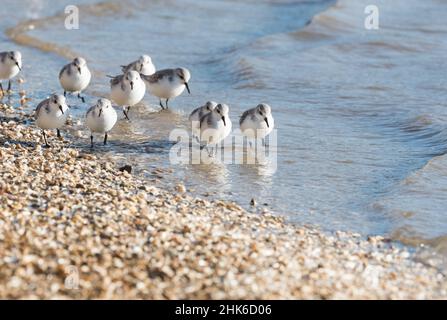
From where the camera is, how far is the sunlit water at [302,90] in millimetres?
8297

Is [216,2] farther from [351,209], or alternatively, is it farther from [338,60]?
[351,209]

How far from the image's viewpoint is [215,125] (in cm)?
905

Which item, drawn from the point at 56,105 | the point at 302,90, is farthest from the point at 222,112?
the point at 302,90

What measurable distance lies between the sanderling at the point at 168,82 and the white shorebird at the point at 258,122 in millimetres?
1818

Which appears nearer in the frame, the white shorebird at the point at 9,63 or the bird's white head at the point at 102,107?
the bird's white head at the point at 102,107

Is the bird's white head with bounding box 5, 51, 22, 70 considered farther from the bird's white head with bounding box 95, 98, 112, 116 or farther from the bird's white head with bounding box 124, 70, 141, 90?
the bird's white head with bounding box 95, 98, 112, 116

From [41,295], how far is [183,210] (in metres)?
1.98

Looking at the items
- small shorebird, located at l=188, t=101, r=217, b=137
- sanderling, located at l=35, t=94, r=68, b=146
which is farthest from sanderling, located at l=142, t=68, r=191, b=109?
sanderling, located at l=35, t=94, r=68, b=146

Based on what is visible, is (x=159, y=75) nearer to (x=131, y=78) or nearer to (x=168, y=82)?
(x=168, y=82)

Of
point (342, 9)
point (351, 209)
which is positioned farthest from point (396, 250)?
point (342, 9)

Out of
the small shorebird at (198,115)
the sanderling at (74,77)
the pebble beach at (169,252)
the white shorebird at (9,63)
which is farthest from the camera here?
the white shorebird at (9,63)

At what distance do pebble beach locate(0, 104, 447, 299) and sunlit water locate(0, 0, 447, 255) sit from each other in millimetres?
687

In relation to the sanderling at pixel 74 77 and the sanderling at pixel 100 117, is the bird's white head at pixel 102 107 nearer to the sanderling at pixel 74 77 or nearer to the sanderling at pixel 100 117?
the sanderling at pixel 100 117

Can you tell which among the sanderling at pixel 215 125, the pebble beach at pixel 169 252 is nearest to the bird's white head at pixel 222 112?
the sanderling at pixel 215 125
